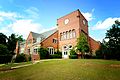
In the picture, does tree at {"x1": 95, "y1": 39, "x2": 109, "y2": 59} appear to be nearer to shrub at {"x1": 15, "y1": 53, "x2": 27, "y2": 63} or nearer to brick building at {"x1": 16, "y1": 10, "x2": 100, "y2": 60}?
brick building at {"x1": 16, "y1": 10, "x2": 100, "y2": 60}

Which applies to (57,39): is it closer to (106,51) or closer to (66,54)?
(66,54)

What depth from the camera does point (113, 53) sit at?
4472 centimetres

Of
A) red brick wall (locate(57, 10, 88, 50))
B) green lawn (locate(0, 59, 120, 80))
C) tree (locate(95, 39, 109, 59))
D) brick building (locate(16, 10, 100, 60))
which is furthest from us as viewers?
brick building (locate(16, 10, 100, 60))

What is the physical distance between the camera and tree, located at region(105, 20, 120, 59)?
44.1 m

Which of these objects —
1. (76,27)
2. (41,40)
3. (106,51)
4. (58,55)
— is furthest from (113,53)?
(41,40)

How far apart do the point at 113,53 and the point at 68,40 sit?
12596 mm

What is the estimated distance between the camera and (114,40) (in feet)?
148

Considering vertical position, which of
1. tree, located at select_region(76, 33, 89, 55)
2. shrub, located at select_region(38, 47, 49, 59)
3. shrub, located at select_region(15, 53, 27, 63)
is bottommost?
shrub, located at select_region(15, 53, 27, 63)

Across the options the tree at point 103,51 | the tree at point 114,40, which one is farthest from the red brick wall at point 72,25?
the tree at point 114,40

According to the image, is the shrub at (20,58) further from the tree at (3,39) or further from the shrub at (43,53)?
the tree at (3,39)

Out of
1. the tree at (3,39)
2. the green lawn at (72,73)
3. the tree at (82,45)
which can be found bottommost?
the green lawn at (72,73)

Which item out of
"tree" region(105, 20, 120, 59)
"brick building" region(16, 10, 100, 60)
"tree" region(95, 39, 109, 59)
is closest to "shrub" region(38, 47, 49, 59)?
"brick building" region(16, 10, 100, 60)

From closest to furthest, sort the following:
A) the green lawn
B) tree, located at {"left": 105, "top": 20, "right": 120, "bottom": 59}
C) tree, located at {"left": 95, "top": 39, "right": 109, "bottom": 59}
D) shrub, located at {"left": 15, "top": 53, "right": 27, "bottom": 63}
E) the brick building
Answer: the green lawn → tree, located at {"left": 105, "top": 20, "right": 120, "bottom": 59} → shrub, located at {"left": 15, "top": 53, "right": 27, "bottom": 63} → tree, located at {"left": 95, "top": 39, "right": 109, "bottom": 59} → the brick building

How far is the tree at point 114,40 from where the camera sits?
44.1m
